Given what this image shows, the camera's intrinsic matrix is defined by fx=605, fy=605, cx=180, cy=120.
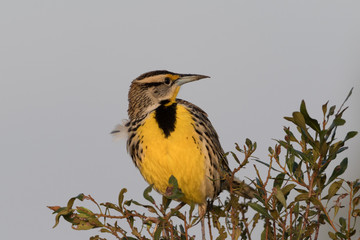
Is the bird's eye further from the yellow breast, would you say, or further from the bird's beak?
the yellow breast

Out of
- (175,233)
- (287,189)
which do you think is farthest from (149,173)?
(287,189)

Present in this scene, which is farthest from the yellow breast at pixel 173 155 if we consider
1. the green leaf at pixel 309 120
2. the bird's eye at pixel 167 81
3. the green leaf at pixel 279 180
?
the green leaf at pixel 309 120

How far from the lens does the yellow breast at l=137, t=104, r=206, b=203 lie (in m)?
3.22

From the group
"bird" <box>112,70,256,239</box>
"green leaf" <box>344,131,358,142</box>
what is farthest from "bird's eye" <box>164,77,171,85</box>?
"green leaf" <box>344,131,358,142</box>

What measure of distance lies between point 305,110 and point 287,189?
33cm

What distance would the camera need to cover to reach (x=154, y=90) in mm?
3674

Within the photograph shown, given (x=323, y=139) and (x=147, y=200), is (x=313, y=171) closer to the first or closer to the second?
(x=323, y=139)

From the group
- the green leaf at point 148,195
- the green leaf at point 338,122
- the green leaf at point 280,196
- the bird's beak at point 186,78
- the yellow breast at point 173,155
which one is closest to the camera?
the green leaf at point 338,122

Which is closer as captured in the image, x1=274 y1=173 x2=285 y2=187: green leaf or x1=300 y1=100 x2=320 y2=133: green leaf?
x1=300 y1=100 x2=320 y2=133: green leaf

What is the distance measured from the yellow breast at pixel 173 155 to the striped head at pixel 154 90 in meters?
0.22

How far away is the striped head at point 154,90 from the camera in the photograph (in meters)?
3.63

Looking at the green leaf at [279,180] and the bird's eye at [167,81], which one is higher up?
the bird's eye at [167,81]

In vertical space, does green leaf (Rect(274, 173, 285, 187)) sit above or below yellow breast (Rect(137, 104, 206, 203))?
below

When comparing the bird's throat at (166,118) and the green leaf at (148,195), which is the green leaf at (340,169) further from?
the bird's throat at (166,118)
